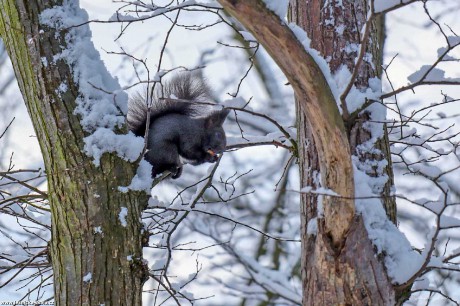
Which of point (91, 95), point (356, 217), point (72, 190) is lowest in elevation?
point (356, 217)

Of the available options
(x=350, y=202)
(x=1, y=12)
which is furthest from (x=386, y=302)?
(x=1, y=12)

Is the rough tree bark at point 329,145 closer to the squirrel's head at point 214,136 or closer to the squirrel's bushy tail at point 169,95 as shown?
the squirrel's bushy tail at point 169,95

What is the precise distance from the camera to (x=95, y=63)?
2.87m

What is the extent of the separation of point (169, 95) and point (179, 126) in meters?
0.36

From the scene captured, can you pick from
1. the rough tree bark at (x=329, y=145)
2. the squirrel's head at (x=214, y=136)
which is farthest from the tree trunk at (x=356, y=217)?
the squirrel's head at (x=214, y=136)

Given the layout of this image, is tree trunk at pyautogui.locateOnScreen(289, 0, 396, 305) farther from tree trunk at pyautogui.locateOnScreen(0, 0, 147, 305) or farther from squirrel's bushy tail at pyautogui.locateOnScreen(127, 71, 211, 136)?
squirrel's bushy tail at pyautogui.locateOnScreen(127, 71, 211, 136)

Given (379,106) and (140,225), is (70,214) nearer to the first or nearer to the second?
(140,225)

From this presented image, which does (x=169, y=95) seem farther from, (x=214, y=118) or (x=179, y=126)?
(x=214, y=118)

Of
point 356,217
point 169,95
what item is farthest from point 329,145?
point 169,95

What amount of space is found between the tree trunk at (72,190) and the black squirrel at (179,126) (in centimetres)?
121

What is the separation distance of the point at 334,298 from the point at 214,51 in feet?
21.2

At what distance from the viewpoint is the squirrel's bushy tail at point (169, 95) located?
13.2ft

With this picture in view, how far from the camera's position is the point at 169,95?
13.0 feet

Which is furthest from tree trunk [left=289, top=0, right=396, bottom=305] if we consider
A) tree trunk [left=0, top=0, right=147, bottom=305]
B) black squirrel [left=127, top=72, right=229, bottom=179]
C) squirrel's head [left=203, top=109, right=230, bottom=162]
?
squirrel's head [left=203, top=109, right=230, bottom=162]
